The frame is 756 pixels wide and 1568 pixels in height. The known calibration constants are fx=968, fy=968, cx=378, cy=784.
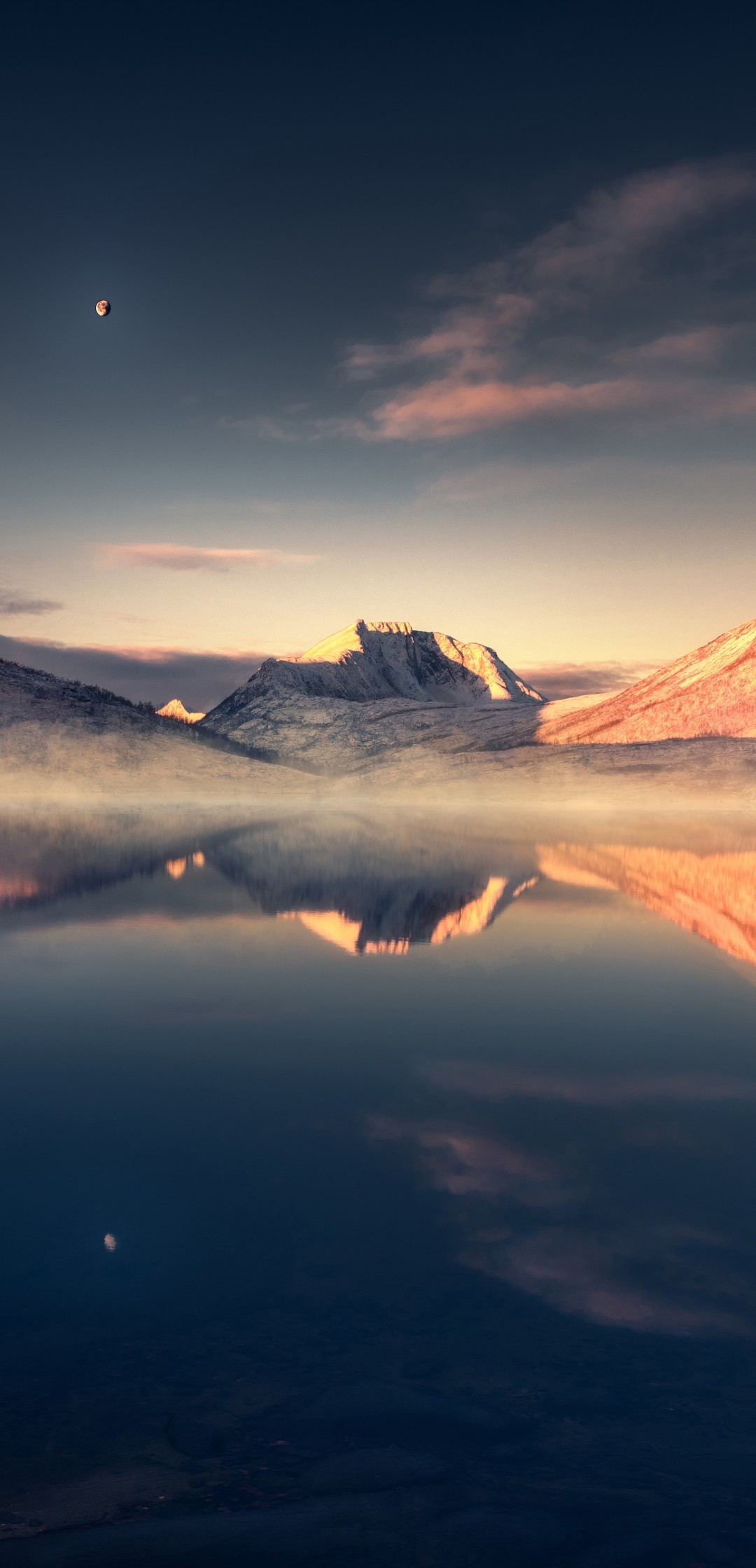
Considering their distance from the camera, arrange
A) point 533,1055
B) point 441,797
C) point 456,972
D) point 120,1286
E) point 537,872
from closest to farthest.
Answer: point 120,1286 → point 533,1055 → point 456,972 → point 537,872 → point 441,797

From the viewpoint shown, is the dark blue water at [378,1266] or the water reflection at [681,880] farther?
the water reflection at [681,880]

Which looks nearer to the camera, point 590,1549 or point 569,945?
point 590,1549

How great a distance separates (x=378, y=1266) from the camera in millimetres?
9859

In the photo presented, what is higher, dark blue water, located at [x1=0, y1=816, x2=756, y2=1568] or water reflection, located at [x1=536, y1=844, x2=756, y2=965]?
water reflection, located at [x1=536, y1=844, x2=756, y2=965]

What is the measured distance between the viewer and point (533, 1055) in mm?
17469

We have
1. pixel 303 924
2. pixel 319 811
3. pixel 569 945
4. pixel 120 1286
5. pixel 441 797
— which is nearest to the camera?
pixel 120 1286

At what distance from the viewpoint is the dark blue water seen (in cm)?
681

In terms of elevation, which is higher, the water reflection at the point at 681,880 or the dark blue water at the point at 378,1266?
the water reflection at the point at 681,880

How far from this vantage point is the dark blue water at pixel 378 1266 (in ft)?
22.3

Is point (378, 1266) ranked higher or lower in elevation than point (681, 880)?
lower

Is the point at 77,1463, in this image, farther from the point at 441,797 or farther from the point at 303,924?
the point at 441,797

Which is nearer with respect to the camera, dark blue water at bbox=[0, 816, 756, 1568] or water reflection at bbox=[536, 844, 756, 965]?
dark blue water at bbox=[0, 816, 756, 1568]

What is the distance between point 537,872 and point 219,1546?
4048 centimetres

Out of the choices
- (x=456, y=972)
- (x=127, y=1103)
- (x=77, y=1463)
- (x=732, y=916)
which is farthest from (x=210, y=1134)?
(x=732, y=916)
